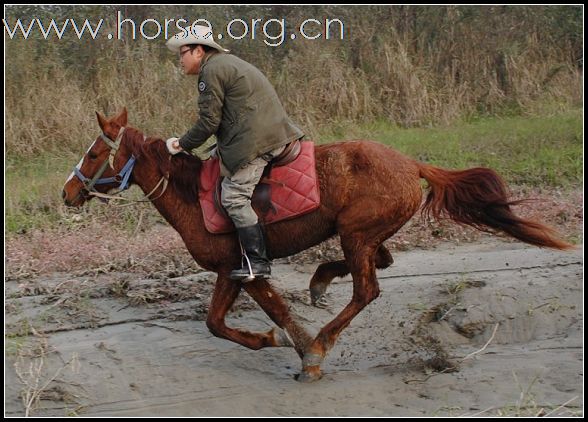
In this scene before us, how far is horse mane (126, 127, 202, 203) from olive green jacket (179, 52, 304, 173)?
364 mm

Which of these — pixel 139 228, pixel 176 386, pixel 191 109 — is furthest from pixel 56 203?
pixel 176 386

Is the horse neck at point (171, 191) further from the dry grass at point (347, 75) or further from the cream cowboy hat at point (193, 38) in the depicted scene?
the dry grass at point (347, 75)

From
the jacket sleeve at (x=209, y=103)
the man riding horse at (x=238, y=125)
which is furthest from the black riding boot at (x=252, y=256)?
the jacket sleeve at (x=209, y=103)

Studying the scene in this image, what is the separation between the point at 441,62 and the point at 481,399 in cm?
950

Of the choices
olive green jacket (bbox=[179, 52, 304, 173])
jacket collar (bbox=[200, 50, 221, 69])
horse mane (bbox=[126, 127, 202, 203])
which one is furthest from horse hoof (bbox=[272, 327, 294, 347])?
jacket collar (bbox=[200, 50, 221, 69])

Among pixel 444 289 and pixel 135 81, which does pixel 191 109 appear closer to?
pixel 135 81

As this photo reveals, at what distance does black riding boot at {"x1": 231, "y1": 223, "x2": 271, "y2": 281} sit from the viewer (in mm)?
5703

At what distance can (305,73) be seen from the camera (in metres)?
13.1

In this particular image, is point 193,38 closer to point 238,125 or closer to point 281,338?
point 238,125

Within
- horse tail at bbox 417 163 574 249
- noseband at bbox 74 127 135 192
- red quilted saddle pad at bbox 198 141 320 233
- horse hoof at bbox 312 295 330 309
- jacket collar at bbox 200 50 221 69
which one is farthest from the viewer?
horse hoof at bbox 312 295 330 309

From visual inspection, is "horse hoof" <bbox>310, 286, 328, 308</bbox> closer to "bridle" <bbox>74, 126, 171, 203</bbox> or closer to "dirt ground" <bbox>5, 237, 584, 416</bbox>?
"dirt ground" <bbox>5, 237, 584, 416</bbox>

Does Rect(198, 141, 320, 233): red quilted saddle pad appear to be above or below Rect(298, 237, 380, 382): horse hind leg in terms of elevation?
above

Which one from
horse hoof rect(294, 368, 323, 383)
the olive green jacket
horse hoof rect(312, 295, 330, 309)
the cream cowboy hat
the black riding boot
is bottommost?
horse hoof rect(294, 368, 323, 383)

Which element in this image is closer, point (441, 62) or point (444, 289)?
point (444, 289)
